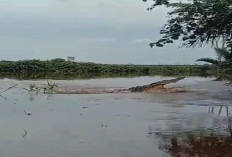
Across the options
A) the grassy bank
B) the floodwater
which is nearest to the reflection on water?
the floodwater

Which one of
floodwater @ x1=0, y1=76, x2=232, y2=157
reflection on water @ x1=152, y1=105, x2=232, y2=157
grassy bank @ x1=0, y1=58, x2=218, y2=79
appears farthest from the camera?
grassy bank @ x1=0, y1=58, x2=218, y2=79

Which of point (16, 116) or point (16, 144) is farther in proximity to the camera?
point (16, 116)

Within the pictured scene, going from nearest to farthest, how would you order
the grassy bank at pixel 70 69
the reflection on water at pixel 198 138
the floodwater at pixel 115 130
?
the reflection on water at pixel 198 138 → the floodwater at pixel 115 130 → the grassy bank at pixel 70 69

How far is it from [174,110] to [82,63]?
50831mm

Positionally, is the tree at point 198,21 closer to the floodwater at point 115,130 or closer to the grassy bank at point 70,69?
the floodwater at point 115,130

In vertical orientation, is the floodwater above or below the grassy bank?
below

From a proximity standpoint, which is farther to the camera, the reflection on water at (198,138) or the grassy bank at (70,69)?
the grassy bank at (70,69)

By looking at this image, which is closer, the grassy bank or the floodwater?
the floodwater

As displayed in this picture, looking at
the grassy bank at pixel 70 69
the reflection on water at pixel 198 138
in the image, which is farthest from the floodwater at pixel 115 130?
the grassy bank at pixel 70 69

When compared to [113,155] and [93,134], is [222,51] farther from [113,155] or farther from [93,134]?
[113,155]

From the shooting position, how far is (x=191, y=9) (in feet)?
41.4

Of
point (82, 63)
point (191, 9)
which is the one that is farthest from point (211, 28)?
point (82, 63)

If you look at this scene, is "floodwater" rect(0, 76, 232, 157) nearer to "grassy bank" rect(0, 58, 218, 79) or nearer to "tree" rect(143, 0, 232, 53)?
"tree" rect(143, 0, 232, 53)

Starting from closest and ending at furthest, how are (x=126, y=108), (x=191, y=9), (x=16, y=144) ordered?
1. (x=16, y=144)
2. (x=191, y=9)
3. (x=126, y=108)
